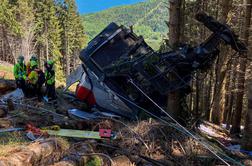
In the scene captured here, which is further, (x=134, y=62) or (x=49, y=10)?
(x=49, y=10)

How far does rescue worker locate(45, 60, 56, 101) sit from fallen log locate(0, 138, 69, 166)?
6.87m

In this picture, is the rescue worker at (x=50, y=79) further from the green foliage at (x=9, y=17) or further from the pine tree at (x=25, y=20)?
the green foliage at (x=9, y=17)

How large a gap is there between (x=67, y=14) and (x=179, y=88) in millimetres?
60323

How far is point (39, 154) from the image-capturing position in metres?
6.65

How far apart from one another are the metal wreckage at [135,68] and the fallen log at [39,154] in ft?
11.1

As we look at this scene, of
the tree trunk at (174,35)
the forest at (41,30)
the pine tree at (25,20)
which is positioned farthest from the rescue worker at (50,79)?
the pine tree at (25,20)

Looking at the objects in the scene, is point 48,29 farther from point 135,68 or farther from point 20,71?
point 135,68

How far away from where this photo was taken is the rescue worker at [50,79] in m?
14.1

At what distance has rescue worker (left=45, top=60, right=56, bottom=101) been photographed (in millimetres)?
14141

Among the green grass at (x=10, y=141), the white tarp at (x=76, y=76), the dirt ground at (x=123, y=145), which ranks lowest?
the dirt ground at (x=123, y=145)

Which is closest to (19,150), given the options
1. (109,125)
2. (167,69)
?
(109,125)

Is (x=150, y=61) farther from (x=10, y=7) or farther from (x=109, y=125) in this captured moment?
(x=10, y=7)

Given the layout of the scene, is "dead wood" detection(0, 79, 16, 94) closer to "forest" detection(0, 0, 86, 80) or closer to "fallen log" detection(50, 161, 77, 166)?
"fallen log" detection(50, 161, 77, 166)

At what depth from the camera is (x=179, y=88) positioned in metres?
10.4
